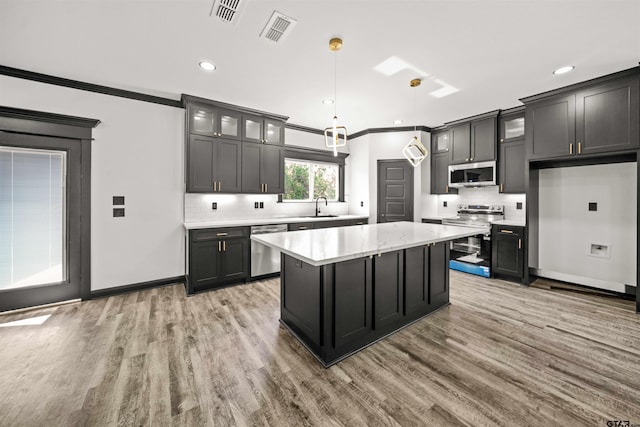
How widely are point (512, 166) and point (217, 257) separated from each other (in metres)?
4.88

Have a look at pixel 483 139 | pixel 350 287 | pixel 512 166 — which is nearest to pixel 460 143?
pixel 483 139

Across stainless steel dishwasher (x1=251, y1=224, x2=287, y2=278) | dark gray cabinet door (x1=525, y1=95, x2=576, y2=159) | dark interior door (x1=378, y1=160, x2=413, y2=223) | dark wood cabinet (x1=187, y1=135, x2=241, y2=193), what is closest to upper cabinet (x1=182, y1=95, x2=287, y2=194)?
dark wood cabinet (x1=187, y1=135, x2=241, y2=193)

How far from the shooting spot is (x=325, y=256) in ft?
5.47

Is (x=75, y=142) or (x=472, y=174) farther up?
(x=75, y=142)

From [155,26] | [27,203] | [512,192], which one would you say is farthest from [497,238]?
[27,203]

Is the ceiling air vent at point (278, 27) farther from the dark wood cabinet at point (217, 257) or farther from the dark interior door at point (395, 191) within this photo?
the dark interior door at point (395, 191)

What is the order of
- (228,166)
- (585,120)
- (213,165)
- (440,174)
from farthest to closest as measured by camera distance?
1. (440,174)
2. (228,166)
3. (213,165)
4. (585,120)

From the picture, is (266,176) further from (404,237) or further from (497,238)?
(497,238)

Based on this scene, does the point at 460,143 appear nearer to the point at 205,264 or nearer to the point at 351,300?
the point at 351,300

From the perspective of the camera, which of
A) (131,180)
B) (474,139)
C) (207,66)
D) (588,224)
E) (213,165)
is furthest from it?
(474,139)

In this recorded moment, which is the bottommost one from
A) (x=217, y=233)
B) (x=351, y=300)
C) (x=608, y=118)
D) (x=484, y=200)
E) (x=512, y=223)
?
(x=351, y=300)

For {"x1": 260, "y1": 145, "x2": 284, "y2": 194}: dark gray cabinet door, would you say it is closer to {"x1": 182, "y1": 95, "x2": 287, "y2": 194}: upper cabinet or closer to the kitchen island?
{"x1": 182, "y1": 95, "x2": 287, "y2": 194}: upper cabinet

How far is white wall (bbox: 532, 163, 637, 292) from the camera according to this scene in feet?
11.1

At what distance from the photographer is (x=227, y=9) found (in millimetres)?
2033
